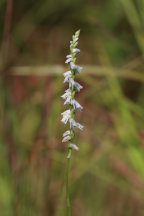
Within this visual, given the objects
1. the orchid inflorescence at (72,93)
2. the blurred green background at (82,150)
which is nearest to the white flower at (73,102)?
the orchid inflorescence at (72,93)

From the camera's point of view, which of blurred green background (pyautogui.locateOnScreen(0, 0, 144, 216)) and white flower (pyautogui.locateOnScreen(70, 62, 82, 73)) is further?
blurred green background (pyautogui.locateOnScreen(0, 0, 144, 216))

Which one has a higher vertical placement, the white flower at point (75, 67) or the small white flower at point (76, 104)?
the white flower at point (75, 67)

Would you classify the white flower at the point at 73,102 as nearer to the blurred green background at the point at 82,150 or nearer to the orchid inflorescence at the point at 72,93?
the orchid inflorescence at the point at 72,93

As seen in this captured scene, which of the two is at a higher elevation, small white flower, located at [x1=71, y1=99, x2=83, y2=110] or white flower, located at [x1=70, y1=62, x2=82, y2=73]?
white flower, located at [x1=70, y1=62, x2=82, y2=73]

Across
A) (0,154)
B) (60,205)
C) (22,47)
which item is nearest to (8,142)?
(0,154)

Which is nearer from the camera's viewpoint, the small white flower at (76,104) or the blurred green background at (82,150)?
the small white flower at (76,104)

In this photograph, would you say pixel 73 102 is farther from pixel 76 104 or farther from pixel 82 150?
pixel 82 150

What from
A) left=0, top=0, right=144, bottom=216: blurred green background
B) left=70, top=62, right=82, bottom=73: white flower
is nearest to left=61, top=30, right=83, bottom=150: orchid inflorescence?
left=70, top=62, right=82, bottom=73: white flower

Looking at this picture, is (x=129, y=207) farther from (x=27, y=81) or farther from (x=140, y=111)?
(x=27, y=81)

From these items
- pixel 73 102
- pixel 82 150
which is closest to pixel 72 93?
pixel 73 102

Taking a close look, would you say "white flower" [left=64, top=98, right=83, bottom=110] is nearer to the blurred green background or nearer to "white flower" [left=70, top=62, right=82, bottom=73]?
"white flower" [left=70, top=62, right=82, bottom=73]

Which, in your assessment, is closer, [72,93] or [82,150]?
[72,93]
